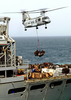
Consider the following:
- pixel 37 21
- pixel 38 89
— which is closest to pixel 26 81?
pixel 38 89

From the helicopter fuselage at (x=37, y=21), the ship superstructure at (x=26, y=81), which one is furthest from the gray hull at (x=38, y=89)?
the helicopter fuselage at (x=37, y=21)

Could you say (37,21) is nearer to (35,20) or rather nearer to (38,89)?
(35,20)

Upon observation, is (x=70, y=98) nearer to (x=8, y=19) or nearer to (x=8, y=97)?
(x=8, y=97)

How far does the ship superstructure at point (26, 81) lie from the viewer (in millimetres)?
28422

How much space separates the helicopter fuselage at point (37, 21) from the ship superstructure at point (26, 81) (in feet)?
9.82

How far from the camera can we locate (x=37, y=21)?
30906 millimetres

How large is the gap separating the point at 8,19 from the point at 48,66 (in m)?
11.1

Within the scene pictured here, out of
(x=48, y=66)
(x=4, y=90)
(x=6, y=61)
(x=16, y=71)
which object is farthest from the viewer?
(x=48, y=66)

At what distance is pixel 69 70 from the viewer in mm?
33562

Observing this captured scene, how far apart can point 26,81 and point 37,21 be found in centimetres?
894

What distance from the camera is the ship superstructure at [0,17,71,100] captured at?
28.4 metres

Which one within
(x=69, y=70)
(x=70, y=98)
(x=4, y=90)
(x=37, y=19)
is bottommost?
(x=70, y=98)

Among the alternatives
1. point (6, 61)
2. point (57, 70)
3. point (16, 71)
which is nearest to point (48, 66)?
point (57, 70)

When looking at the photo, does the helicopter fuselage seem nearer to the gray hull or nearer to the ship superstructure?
the ship superstructure
